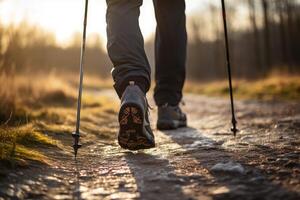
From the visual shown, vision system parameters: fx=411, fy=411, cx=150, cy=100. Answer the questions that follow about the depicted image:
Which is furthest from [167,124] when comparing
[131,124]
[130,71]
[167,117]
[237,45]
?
[237,45]

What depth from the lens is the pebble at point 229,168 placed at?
161cm

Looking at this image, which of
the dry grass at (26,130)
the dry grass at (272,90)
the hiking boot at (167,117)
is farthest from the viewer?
the dry grass at (272,90)

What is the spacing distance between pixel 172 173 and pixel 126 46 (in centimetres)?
83

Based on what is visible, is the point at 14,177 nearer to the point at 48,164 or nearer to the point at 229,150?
the point at 48,164

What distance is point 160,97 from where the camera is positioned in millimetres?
3236

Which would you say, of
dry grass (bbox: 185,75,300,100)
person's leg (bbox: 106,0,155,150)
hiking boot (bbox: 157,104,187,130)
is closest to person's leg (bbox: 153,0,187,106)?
hiking boot (bbox: 157,104,187,130)

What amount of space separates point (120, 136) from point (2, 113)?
180 centimetres

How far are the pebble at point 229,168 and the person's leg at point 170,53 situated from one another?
5.01ft

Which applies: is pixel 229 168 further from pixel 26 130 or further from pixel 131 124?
pixel 26 130

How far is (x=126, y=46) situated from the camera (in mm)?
2213

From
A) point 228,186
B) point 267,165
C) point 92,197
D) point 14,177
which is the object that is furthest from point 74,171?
point 267,165

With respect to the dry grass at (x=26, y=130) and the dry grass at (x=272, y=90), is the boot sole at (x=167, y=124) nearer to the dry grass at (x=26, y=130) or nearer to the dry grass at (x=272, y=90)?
the dry grass at (x=26, y=130)

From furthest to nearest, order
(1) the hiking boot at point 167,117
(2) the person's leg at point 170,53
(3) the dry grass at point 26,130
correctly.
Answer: (1) the hiking boot at point 167,117 < (2) the person's leg at point 170,53 < (3) the dry grass at point 26,130

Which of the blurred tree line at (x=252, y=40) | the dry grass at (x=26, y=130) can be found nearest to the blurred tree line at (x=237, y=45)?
the blurred tree line at (x=252, y=40)
